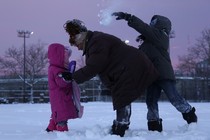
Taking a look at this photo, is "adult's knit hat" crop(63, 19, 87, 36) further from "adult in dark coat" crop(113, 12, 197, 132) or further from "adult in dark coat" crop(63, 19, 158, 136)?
"adult in dark coat" crop(113, 12, 197, 132)

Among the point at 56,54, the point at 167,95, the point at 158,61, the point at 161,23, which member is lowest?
the point at 167,95

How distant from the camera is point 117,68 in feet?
14.4

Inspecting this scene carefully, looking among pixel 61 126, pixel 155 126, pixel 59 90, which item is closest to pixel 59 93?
pixel 59 90

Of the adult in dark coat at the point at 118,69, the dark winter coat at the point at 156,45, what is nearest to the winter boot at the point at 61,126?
the adult in dark coat at the point at 118,69

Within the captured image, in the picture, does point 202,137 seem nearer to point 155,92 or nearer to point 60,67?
point 155,92

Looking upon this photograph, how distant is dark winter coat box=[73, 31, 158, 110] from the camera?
4.32 m

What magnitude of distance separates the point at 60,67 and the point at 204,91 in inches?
1289

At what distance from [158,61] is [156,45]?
0.21 meters

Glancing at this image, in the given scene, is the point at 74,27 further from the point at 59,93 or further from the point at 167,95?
the point at 167,95

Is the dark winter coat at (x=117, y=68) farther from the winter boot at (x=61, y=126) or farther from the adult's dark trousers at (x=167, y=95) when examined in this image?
the winter boot at (x=61, y=126)

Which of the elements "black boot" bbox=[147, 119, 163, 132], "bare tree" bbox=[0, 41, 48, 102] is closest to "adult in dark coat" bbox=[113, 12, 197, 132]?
"black boot" bbox=[147, 119, 163, 132]

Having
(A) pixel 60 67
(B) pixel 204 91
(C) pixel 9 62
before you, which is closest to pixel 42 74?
(C) pixel 9 62

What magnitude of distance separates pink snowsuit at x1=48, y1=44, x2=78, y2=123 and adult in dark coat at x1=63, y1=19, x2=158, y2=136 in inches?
21.7

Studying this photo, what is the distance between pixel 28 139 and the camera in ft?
14.0
